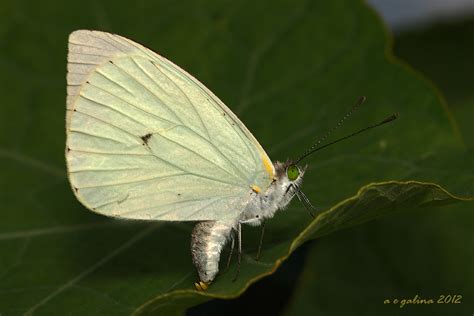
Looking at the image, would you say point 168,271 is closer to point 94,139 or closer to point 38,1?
point 94,139

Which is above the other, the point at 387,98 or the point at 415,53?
the point at 387,98

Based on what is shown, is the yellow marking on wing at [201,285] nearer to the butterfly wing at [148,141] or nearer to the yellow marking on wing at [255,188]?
the butterfly wing at [148,141]

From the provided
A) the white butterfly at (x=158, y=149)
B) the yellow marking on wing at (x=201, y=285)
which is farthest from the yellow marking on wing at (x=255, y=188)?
the yellow marking on wing at (x=201, y=285)

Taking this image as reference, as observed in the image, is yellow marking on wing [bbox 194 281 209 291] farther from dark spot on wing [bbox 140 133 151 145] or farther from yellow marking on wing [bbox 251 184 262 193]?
dark spot on wing [bbox 140 133 151 145]

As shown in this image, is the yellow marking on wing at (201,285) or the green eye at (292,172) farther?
the green eye at (292,172)

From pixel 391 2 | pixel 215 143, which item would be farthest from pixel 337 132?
pixel 391 2

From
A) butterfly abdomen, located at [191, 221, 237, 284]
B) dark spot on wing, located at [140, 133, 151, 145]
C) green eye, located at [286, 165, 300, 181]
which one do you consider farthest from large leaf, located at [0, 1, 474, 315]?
dark spot on wing, located at [140, 133, 151, 145]
